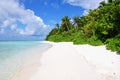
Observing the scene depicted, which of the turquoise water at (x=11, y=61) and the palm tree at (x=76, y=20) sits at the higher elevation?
the palm tree at (x=76, y=20)

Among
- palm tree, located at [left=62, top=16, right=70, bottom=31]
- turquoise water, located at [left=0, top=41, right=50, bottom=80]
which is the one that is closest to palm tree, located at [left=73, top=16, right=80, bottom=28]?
Answer: palm tree, located at [left=62, top=16, right=70, bottom=31]

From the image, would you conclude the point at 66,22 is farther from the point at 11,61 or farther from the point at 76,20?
the point at 11,61

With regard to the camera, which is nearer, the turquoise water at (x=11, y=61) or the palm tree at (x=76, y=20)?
the turquoise water at (x=11, y=61)

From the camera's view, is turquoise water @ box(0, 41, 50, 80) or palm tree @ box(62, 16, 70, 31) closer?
turquoise water @ box(0, 41, 50, 80)

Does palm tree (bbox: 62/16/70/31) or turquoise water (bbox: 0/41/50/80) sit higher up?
palm tree (bbox: 62/16/70/31)

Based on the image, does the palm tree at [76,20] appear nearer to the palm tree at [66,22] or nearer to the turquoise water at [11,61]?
the palm tree at [66,22]

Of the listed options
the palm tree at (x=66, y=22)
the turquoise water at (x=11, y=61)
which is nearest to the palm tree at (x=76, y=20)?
the palm tree at (x=66, y=22)

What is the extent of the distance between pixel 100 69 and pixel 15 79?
360 cm

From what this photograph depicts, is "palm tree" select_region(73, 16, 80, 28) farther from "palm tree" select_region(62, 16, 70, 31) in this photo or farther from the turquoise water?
the turquoise water

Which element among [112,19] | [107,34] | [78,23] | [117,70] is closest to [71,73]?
[117,70]

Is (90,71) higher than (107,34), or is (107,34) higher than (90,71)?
(107,34)

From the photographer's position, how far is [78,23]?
5034 cm

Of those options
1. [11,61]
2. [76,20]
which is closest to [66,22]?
[76,20]

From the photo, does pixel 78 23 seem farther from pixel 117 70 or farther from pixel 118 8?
pixel 117 70
